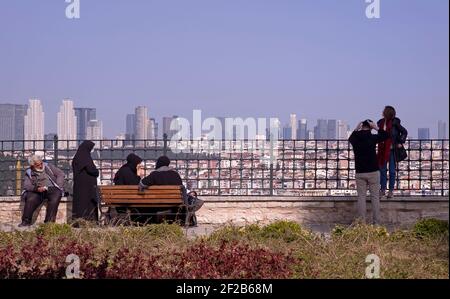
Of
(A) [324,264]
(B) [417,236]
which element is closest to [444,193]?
(B) [417,236]

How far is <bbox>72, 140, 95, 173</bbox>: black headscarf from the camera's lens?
15.7 m

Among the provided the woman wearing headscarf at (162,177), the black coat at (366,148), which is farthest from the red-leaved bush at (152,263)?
the black coat at (366,148)

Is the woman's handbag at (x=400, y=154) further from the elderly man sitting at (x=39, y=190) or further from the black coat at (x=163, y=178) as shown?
the elderly man sitting at (x=39, y=190)

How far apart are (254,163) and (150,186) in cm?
290

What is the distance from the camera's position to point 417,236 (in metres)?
12.5

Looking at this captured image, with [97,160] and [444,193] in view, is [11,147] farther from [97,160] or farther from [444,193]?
[444,193]

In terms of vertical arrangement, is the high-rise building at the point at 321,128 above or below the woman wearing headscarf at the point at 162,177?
above

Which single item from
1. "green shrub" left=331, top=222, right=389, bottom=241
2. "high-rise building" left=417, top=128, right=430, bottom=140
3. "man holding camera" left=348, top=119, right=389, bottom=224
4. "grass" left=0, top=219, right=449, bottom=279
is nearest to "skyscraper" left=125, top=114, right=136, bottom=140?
"man holding camera" left=348, top=119, right=389, bottom=224

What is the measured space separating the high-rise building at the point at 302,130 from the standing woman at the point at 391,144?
161cm

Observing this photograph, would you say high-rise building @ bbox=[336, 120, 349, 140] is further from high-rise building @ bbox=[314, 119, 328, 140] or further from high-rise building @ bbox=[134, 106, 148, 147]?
high-rise building @ bbox=[134, 106, 148, 147]

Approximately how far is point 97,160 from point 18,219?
5.86 ft

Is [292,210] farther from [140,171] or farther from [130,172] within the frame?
[130,172]

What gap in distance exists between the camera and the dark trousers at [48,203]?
A: 51.9 feet

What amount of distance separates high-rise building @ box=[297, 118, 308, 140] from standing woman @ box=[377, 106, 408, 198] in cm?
161
